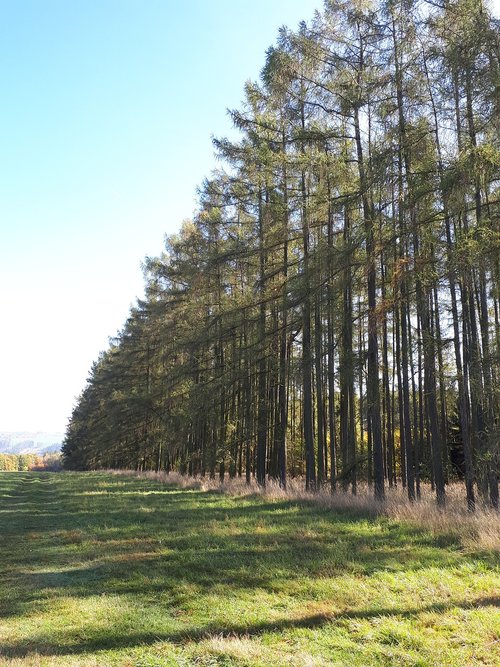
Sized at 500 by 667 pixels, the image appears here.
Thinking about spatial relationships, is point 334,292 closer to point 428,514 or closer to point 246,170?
point 428,514

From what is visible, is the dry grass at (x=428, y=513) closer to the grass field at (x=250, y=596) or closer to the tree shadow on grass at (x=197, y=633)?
the grass field at (x=250, y=596)

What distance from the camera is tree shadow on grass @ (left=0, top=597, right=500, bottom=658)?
4500 millimetres

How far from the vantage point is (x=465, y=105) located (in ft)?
36.6

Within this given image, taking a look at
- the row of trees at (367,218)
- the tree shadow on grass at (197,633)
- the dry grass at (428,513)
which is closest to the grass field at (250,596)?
the tree shadow on grass at (197,633)

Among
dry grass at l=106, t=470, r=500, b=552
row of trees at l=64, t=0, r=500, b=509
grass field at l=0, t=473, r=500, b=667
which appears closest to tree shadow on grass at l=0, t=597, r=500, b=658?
grass field at l=0, t=473, r=500, b=667

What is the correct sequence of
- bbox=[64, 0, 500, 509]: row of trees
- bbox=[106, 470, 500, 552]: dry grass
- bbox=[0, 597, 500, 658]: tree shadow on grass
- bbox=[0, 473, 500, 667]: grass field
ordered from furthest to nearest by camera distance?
bbox=[64, 0, 500, 509]: row of trees < bbox=[106, 470, 500, 552]: dry grass < bbox=[0, 597, 500, 658]: tree shadow on grass < bbox=[0, 473, 500, 667]: grass field

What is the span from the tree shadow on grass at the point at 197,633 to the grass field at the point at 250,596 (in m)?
0.02

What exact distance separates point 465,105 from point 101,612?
12036mm

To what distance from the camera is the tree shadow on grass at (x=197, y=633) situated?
14.8 ft

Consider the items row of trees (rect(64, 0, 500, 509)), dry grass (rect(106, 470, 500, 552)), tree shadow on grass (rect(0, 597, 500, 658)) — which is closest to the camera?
tree shadow on grass (rect(0, 597, 500, 658))

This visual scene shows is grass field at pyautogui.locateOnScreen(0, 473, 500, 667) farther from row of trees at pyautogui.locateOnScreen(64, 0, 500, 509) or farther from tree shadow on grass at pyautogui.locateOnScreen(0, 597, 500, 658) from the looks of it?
row of trees at pyautogui.locateOnScreen(64, 0, 500, 509)

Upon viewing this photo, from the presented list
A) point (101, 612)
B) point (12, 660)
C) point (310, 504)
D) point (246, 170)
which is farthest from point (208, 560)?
point (246, 170)

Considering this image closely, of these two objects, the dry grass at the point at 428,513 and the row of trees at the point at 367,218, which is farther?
the row of trees at the point at 367,218

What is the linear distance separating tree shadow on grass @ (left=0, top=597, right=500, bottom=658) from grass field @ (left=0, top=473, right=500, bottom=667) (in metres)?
A: 0.02
